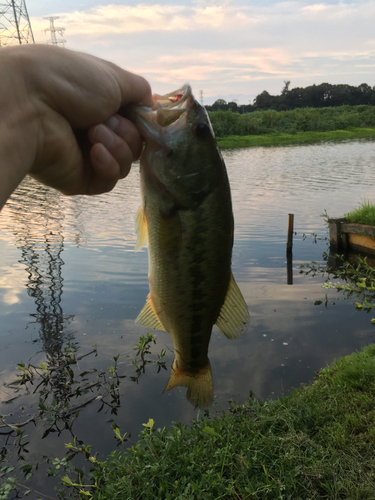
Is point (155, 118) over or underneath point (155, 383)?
over

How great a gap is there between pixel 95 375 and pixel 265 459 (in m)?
4.72

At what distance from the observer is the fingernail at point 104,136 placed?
1.92m

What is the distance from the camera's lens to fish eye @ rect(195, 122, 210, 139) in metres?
1.87

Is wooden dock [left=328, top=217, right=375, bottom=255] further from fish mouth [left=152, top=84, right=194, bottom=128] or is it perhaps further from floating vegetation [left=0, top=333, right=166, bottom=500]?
fish mouth [left=152, top=84, right=194, bottom=128]

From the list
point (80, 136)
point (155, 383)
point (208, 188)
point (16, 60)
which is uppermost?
point (16, 60)

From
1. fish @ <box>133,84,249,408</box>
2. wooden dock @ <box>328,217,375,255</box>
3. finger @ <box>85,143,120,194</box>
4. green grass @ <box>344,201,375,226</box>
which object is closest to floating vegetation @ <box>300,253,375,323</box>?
wooden dock @ <box>328,217,375,255</box>

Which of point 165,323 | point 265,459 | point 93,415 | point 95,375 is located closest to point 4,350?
point 95,375

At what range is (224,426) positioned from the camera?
16.7ft

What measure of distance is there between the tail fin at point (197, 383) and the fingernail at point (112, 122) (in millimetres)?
1425

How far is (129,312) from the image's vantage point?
11367 mm

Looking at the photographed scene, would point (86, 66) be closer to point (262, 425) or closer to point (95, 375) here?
point (262, 425)

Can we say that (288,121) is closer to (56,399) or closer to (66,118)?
(56,399)

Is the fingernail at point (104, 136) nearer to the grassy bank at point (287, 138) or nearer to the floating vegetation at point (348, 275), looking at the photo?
the floating vegetation at point (348, 275)

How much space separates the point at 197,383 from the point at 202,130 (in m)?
1.45
